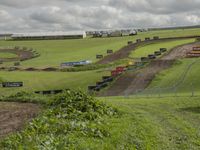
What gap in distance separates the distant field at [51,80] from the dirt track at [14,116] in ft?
99.3

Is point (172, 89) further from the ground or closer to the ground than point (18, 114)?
closer to the ground

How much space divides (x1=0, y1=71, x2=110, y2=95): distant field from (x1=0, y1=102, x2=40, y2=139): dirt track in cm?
3028

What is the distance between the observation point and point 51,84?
6125cm

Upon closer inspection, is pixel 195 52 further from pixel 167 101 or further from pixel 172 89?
pixel 167 101

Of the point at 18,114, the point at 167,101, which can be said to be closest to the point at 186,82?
the point at 167,101

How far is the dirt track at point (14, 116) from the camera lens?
16.3 meters

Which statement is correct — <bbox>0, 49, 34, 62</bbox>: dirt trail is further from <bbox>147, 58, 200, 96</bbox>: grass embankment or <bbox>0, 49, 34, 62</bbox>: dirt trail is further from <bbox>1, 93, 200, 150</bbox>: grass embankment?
<bbox>1, 93, 200, 150</bbox>: grass embankment

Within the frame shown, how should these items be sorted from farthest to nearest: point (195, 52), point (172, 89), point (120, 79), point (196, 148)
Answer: point (195, 52) < point (120, 79) < point (172, 89) < point (196, 148)

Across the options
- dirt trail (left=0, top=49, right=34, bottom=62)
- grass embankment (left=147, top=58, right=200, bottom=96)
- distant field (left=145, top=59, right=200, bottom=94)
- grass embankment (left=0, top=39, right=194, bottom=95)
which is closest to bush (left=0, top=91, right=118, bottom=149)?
grass embankment (left=147, top=58, right=200, bottom=96)

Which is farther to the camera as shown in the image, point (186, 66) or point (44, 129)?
point (186, 66)

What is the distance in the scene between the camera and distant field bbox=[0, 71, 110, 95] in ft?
189

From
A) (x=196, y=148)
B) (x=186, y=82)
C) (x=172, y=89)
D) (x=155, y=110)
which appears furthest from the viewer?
(x=186, y=82)

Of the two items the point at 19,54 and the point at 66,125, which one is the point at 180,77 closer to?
the point at 66,125

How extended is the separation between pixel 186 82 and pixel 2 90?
82.0 ft
